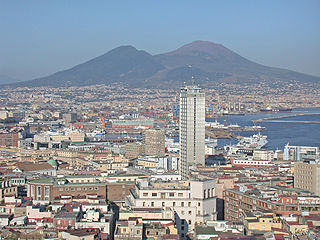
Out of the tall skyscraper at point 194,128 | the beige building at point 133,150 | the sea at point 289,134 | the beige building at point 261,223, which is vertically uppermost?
the tall skyscraper at point 194,128

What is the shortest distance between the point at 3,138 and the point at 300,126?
38.3m

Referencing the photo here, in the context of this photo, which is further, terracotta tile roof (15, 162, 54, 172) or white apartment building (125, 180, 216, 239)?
terracotta tile roof (15, 162, 54, 172)

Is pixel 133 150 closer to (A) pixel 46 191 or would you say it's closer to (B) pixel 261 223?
(A) pixel 46 191

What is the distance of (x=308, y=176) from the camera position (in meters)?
20.7

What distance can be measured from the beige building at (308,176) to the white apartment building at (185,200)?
17.4ft

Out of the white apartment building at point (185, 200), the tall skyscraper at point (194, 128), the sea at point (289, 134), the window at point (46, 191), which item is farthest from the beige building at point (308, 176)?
the sea at point (289, 134)

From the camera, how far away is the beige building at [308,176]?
2033cm

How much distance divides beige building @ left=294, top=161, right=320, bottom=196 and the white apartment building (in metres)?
5.30

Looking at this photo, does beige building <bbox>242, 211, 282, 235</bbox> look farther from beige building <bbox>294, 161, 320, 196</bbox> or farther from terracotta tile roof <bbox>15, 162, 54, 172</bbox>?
terracotta tile roof <bbox>15, 162, 54, 172</bbox>

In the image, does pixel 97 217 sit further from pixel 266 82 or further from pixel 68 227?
pixel 266 82

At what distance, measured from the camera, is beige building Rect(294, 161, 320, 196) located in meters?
20.3

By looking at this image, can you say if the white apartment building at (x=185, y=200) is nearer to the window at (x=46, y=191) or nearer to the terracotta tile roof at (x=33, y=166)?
the window at (x=46, y=191)

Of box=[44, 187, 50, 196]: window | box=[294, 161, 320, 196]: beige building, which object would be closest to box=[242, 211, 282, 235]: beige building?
box=[294, 161, 320, 196]: beige building

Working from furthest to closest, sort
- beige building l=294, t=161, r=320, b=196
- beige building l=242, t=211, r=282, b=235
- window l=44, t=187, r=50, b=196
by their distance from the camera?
beige building l=294, t=161, r=320, b=196 < window l=44, t=187, r=50, b=196 < beige building l=242, t=211, r=282, b=235
